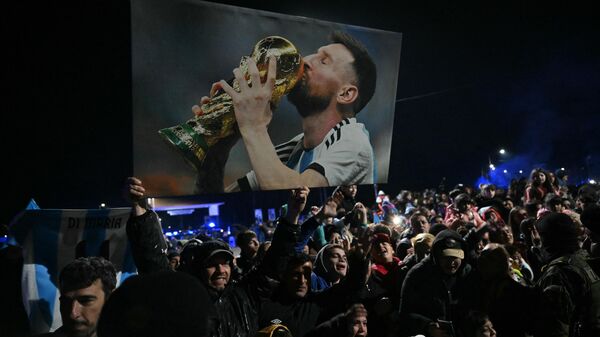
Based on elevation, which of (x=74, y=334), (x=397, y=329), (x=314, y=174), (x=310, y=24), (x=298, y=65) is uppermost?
(x=310, y=24)

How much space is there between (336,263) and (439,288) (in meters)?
0.90

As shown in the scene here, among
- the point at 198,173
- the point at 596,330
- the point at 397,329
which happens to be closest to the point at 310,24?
the point at 198,173

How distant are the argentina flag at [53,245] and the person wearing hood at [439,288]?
8.37ft

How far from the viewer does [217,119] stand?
13.3 ft

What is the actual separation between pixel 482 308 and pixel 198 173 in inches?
102

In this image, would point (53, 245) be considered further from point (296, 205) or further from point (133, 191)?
point (296, 205)

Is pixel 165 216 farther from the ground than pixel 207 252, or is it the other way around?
pixel 207 252

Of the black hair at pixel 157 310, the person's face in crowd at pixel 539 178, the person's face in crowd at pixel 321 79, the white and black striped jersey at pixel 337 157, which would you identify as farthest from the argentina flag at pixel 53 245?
the person's face in crowd at pixel 539 178

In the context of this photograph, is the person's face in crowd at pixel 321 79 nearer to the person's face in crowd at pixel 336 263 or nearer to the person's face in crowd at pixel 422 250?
the person's face in crowd at pixel 336 263

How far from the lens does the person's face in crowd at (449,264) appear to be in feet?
12.6

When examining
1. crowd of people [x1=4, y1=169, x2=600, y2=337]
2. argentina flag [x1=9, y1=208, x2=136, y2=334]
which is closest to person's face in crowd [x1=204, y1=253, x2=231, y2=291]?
crowd of people [x1=4, y1=169, x2=600, y2=337]

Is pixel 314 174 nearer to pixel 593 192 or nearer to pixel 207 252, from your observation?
pixel 207 252

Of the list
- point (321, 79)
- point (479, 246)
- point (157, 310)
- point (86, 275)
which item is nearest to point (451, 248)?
point (479, 246)

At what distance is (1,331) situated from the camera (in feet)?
14.3
